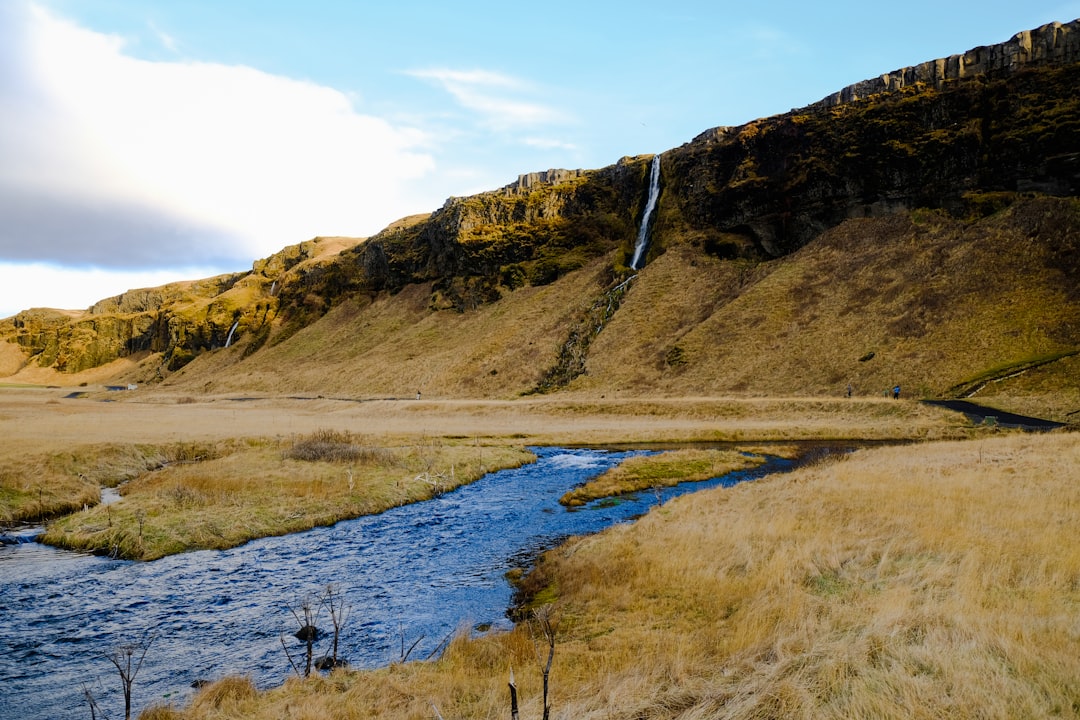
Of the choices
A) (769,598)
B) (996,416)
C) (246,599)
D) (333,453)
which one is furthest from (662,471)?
(996,416)

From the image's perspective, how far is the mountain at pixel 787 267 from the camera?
180 feet

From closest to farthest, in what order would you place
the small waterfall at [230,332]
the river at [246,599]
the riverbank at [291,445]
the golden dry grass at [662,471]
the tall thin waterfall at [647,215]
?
the river at [246,599] → the riverbank at [291,445] → the golden dry grass at [662,471] → the tall thin waterfall at [647,215] → the small waterfall at [230,332]

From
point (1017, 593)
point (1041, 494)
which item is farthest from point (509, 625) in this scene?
point (1041, 494)

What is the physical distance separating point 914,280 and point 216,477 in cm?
6416

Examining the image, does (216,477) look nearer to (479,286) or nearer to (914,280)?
(914,280)

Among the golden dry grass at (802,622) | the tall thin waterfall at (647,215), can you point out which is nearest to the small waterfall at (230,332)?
the tall thin waterfall at (647,215)

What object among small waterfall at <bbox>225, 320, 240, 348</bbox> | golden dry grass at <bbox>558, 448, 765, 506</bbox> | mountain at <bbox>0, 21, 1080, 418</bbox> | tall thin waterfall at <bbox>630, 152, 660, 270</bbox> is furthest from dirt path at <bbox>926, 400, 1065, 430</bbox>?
small waterfall at <bbox>225, 320, 240, 348</bbox>

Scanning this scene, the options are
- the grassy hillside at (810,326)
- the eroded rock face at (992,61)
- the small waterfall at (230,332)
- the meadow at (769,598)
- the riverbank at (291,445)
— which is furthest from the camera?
the small waterfall at (230,332)

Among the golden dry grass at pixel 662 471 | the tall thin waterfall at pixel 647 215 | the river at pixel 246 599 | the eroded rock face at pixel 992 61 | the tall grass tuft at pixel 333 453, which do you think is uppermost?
the eroded rock face at pixel 992 61

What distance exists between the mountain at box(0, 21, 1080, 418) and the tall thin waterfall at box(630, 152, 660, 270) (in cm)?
134

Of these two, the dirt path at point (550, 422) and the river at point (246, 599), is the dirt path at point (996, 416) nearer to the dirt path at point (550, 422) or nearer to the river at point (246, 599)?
the dirt path at point (550, 422)

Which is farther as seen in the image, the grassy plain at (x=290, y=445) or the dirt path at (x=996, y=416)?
the dirt path at (x=996, y=416)

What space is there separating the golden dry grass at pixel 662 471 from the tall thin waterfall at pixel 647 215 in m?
62.4

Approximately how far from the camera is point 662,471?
98.6ft
